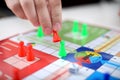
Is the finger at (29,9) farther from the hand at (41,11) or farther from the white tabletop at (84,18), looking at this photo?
the white tabletop at (84,18)

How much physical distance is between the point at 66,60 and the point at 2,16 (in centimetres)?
62

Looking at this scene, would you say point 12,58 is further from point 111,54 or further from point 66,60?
point 111,54

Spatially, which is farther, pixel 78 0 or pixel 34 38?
pixel 78 0

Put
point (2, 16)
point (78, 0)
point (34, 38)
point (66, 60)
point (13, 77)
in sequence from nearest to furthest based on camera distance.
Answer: point (13, 77) → point (66, 60) → point (34, 38) → point (2, 16) → point (78, 0)

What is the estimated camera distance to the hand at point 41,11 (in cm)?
60

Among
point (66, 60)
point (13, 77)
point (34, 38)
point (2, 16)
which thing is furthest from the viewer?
point (2, 16)

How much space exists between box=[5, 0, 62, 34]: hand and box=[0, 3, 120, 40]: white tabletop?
23 cm

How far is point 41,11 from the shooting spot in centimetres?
61

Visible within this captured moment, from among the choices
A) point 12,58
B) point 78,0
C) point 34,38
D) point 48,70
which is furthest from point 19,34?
point 78,0

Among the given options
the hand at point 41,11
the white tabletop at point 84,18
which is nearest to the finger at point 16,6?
the hand at point 41,11

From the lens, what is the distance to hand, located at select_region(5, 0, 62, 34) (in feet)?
1.96

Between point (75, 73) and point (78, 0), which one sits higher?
point (78, 0)

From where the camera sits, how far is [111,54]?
67 cm

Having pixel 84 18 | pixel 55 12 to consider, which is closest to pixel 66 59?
pixel 55 12
